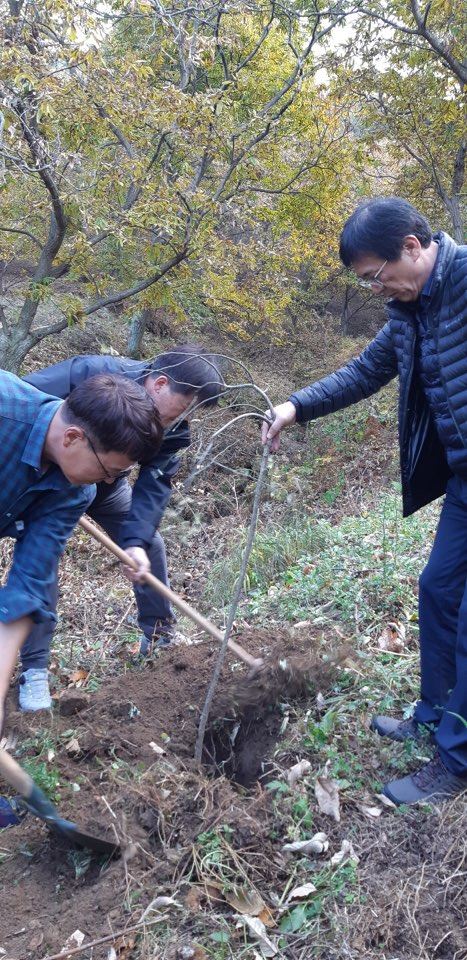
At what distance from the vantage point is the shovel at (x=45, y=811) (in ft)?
7.45

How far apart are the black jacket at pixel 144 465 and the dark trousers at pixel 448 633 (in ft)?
4.70

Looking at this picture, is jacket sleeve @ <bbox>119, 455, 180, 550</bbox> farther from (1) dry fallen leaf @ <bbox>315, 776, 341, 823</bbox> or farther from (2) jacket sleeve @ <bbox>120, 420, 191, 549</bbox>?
(1) dry fallen leaf @ <bbox>315, 776, 341, 823</bbox>

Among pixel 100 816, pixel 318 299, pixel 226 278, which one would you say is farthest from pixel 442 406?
pixel 318 299

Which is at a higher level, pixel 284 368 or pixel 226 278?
pixel 226 278

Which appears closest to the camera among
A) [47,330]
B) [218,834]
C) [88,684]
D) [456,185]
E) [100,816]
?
[218,834]

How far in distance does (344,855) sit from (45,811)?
104 centimetres

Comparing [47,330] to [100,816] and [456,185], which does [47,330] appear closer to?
[100,816]

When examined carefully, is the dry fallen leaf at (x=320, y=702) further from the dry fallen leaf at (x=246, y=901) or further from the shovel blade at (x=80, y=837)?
the shovel blade at (x=80, y=837)

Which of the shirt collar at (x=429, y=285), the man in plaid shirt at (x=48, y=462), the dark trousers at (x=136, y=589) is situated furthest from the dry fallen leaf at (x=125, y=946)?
the shirt collar at (x=429, y=285)

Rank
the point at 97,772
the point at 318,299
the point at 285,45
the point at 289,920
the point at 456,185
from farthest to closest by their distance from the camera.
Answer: the point at 318,299
the point at 285,45
the point at 456,185
the point at 97,772
the point at 289,920

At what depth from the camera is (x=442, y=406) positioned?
2459 mm

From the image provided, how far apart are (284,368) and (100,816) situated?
12224 mm

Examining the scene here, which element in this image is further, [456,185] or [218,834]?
[456,185]

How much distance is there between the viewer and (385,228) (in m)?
2.37
